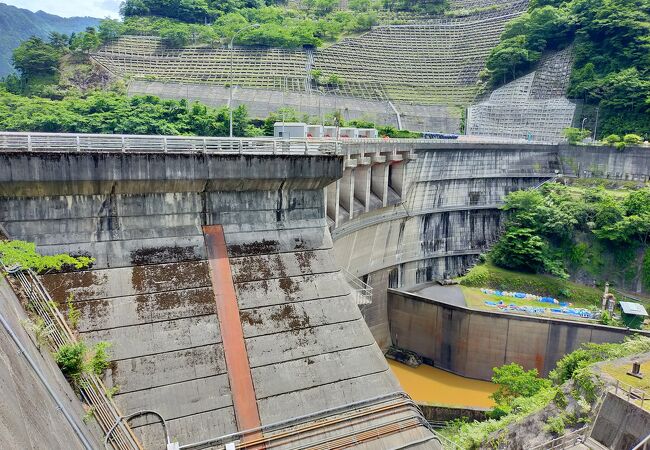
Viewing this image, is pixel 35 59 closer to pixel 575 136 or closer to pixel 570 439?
pixel 575 136

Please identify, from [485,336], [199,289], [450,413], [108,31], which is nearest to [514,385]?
[450,413]

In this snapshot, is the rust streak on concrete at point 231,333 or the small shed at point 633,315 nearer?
the rust streak on concrete at point 231,333

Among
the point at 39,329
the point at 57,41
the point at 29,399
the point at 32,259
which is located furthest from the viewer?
the point at 57,41

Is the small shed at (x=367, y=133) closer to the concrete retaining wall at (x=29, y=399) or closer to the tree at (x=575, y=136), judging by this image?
the tree at (x=575, y=136)

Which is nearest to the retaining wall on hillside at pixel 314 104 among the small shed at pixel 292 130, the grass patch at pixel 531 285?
the small shed at pixel 292 130

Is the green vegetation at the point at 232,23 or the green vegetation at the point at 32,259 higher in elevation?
the green vegetation at the point at 232,23

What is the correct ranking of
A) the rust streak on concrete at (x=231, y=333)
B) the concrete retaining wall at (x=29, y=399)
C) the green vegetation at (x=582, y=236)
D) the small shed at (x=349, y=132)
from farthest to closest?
the small shed at (x=349, y=132) < the green vegetation at (x=582, y=236) < the rust streak on concrete at (x=231, y=333) < the concrete retaining wall at (x=29, y=399)
